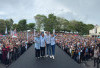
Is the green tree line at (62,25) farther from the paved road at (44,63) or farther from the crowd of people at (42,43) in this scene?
the paved road at (44,63)

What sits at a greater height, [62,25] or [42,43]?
[62,25]

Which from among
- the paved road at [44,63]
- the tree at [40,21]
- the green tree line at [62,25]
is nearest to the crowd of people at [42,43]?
the paved road at [44,63]

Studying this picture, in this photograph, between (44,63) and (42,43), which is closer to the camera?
(44,63)

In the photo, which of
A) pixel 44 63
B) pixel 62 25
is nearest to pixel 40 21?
pixel 62 25

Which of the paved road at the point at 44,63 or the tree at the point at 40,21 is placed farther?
the tree at the point at 40,21

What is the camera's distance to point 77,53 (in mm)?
8977

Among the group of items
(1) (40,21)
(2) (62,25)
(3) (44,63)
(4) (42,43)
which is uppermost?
(1) (40,21)

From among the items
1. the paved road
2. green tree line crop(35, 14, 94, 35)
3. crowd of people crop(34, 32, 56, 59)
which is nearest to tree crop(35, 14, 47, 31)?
green tree line crop(35, 14, 94, 35)

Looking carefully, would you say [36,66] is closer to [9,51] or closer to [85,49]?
[9,51]

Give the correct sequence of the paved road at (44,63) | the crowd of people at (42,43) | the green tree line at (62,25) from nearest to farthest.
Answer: the paved road at (44,63)
the crowd of people at (42,43)
the green tree line at (62,25)

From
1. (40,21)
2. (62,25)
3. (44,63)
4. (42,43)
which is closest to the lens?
(44,63)

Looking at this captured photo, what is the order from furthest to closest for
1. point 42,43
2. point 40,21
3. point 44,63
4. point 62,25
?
point 62,25
point 40,21
point 42,43
point 44,63

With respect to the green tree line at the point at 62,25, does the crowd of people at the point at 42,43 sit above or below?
below

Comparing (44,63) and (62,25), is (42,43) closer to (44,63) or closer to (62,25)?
(44,63)
